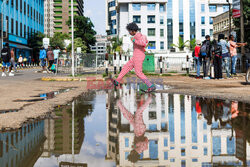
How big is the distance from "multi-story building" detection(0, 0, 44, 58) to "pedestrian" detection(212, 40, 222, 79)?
42742 mm

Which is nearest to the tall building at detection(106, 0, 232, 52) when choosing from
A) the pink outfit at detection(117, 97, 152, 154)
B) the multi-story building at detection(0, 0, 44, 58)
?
the multi-story building at detection(0, 0, 44, 58)

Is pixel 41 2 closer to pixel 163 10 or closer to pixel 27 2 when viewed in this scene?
pixel 27 2

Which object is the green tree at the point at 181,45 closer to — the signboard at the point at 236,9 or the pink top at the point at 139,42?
the signboard at the point at 236,9

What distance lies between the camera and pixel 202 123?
480cm

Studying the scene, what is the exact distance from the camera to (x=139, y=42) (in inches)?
358

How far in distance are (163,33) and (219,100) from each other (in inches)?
2730

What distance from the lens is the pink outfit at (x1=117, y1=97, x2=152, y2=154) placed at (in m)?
3.53

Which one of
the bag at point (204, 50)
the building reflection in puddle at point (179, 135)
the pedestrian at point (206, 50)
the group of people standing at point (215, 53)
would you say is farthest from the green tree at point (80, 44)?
the building reflection in puddle at point (179, 135)

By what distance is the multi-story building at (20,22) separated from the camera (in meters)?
55.6

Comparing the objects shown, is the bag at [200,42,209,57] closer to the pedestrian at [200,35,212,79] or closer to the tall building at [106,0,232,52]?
the pedestrian at [200,35,212,79]

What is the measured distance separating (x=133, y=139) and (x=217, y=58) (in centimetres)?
1262

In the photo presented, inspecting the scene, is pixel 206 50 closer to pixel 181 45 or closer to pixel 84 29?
pixel 181 45

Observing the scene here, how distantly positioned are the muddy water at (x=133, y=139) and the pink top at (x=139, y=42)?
3.34 m

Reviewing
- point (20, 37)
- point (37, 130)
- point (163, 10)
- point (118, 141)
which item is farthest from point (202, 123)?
point (163, 10)
